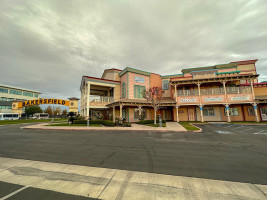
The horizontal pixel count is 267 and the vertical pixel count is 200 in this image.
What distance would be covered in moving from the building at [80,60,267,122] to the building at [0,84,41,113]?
52.5 m

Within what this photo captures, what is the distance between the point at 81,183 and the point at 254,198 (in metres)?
4.23

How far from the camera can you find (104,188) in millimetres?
2898

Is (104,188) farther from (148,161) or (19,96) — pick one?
(19,96)

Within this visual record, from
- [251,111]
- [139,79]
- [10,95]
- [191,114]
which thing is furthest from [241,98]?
[10,95]

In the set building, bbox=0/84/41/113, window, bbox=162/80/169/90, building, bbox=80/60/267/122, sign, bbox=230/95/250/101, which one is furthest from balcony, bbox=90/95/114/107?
building, bbox=0/84/41/113

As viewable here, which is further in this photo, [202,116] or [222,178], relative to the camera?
[202,116]

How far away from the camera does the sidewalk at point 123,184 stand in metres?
2.61

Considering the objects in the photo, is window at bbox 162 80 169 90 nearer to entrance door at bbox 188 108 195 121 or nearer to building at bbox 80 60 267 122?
building at bbox 80 60 267 122

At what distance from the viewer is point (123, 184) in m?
3.05

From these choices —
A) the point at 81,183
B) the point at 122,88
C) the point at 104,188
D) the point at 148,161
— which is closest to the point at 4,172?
the point at 81,183

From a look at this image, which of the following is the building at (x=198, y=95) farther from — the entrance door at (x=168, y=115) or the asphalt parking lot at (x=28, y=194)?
the asphalt parking lot at (x=28, y=194)

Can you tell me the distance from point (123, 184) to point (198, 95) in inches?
814

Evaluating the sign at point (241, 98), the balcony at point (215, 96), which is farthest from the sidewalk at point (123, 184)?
the sign at point (241, 98)

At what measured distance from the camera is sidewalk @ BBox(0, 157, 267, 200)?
261cm
